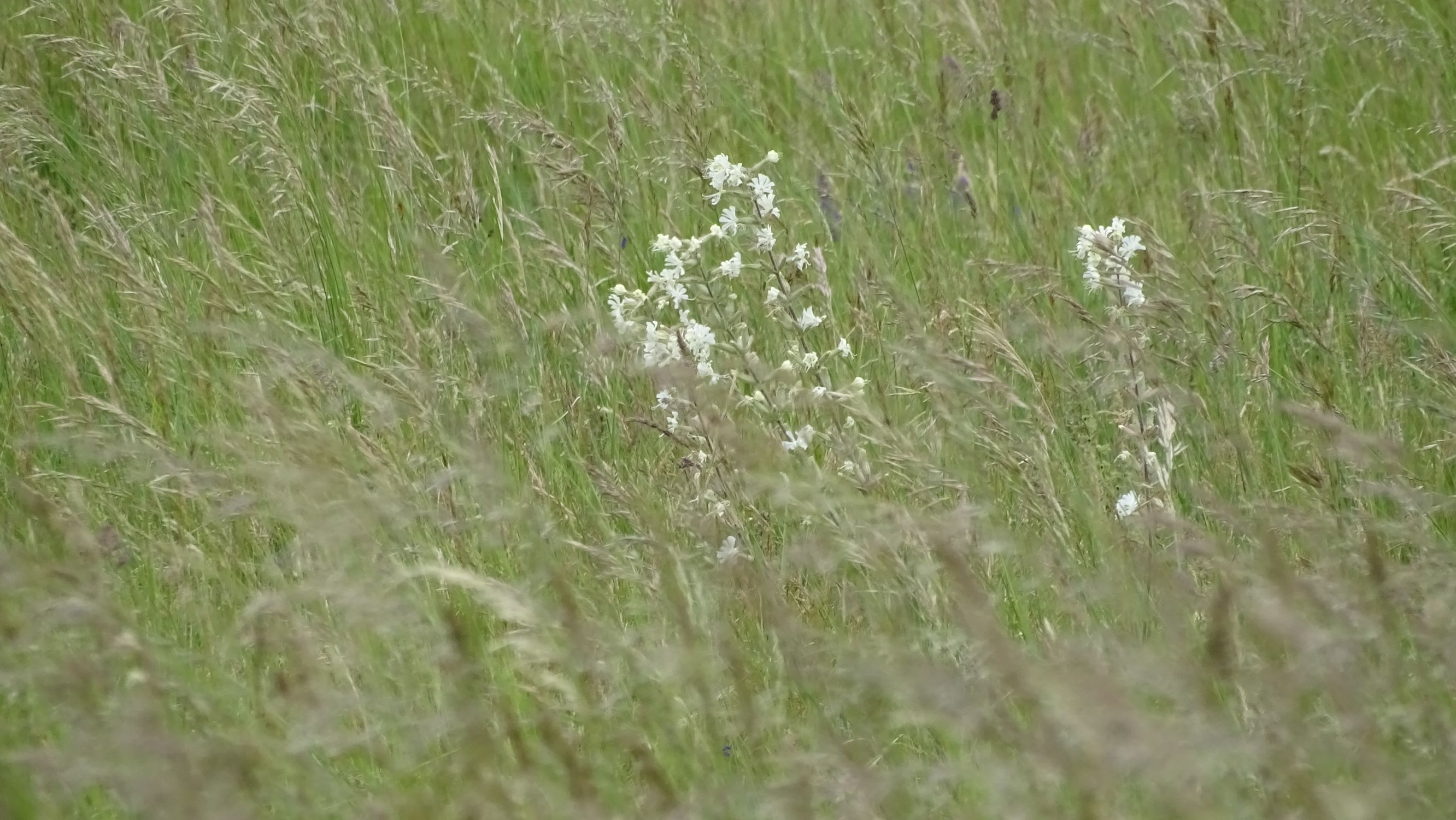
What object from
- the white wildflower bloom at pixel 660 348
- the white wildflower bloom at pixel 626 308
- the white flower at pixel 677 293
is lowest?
the white wildflower bloom at pixel 660 348

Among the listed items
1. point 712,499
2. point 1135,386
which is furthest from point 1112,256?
point 712,499

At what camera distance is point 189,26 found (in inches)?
161

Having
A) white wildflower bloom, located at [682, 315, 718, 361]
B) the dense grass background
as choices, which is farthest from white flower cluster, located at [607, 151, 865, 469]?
the dense grass background

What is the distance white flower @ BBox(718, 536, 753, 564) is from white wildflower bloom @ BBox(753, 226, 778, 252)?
0.55 m

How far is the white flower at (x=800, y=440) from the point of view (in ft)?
8.01

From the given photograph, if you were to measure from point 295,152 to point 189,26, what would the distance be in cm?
92

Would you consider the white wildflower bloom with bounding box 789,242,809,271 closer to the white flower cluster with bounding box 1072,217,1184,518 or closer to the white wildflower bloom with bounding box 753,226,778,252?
the white wildflower bloom with bounding box 753,226,778,252

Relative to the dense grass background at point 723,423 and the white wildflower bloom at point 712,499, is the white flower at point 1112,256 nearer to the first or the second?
the dense grass background at point 723,423

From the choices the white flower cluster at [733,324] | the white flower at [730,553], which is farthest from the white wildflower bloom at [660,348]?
the white flower at [730,553]

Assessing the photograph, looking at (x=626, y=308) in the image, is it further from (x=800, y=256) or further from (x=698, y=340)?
(x=800, y=256)

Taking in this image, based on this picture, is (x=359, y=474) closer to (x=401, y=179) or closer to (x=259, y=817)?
(x=259, y=817)

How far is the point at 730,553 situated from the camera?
89.5 inches

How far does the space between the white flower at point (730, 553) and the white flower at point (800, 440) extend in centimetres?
19

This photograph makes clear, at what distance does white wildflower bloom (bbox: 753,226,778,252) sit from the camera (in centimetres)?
256
